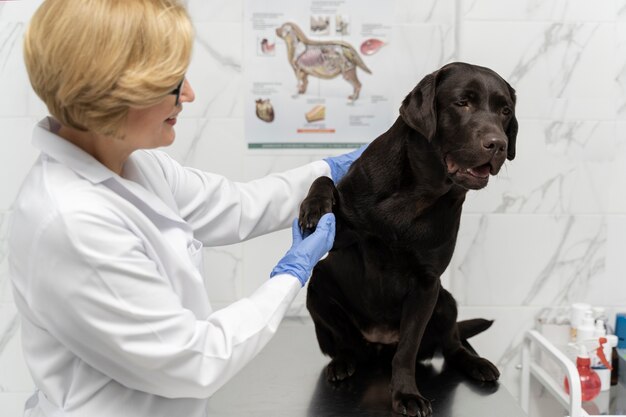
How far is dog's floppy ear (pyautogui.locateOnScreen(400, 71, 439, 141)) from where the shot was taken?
4.37 ft

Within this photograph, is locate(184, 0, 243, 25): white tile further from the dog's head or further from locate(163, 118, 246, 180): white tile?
the dog's head

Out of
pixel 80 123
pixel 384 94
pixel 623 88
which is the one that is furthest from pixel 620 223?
pixel 80 123

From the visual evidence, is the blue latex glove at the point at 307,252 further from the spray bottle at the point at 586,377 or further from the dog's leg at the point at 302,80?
the spray bottle at the point at 586,377

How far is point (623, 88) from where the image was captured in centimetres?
212

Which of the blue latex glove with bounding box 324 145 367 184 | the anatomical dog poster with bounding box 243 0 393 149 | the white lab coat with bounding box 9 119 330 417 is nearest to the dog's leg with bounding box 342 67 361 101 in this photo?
the anatomical dog poster with bounding box 243 0 393 149

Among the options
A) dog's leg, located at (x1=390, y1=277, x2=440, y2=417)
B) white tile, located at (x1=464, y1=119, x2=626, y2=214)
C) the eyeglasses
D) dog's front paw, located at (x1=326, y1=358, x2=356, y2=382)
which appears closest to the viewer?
the eyeglasses

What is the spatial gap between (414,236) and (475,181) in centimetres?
19

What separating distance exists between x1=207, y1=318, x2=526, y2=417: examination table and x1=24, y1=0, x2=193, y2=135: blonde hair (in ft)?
2.36

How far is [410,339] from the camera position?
4.70 ft

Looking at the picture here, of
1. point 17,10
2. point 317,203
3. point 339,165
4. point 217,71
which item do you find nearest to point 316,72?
point 217,71

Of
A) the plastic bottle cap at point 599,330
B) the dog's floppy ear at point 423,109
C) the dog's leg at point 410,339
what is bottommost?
the plastic bottle cap at point 599,330

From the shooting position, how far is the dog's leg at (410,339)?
1.40m

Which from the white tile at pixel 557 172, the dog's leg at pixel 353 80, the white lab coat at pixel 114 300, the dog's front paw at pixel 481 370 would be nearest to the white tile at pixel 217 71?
the dog's leg at pixel 353 80

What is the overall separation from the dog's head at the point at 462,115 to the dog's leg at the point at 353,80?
75 centimetres
